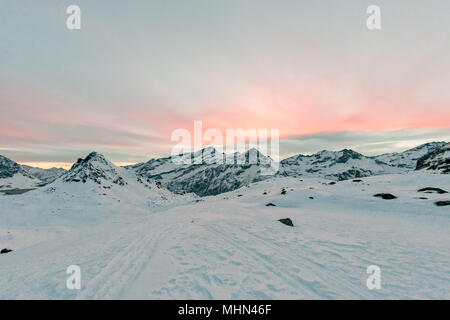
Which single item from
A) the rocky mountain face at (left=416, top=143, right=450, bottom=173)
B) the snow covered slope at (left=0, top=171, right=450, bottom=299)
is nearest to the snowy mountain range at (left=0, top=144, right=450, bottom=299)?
the snow covered slope at (left=0, top=171, right=450, bottom=299)

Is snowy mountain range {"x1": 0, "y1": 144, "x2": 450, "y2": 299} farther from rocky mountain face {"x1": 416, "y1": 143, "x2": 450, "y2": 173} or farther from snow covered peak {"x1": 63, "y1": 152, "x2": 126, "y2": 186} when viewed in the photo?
rocky mountain face {"x1": 416, "y1": 143, "x2": 450, "y2": 173}

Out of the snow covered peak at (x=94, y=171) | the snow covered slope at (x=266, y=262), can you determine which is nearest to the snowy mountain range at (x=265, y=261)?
the snow covered slope at (x=266, y=262)

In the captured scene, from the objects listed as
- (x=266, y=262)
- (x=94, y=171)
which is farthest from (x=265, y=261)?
(x=94, y=171)

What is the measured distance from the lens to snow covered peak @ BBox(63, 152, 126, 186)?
159ft

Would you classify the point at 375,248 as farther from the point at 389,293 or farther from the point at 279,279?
the point at 279,279

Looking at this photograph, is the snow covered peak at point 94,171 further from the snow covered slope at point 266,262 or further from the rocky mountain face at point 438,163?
the rocky mountain face at point 438,163

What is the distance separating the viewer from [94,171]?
5172 cm

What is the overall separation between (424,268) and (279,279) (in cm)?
631

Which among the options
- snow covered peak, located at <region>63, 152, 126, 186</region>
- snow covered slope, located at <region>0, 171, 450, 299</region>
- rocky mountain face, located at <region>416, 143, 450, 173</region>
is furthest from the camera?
rocky mountain face, located at <region>416, 143, 450, 173</region>

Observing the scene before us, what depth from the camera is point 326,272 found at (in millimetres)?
7605

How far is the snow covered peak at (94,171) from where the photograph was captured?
4852cm

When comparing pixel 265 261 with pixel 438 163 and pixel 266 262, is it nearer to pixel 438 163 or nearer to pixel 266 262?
pixel 266 262

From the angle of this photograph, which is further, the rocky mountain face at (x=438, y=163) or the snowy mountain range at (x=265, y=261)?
the rocky mountain face at (x=438, y=163)
